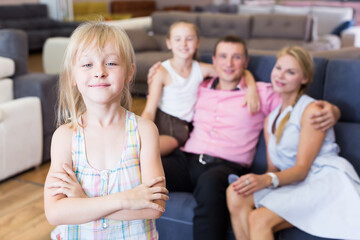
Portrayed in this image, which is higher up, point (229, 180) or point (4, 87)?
point (4, 87)

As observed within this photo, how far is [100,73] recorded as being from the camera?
0.96 meters

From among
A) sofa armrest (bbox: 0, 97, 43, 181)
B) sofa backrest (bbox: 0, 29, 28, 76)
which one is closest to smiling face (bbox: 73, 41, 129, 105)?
sofa armrest (bbox: 0, 97, 43, 181)

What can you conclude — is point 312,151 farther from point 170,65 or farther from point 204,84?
point 170,65

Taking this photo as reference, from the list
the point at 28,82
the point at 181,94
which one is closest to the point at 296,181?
the point at 181,94

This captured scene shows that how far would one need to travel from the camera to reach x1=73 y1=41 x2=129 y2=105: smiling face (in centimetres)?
97

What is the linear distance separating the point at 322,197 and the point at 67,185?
3.46 ft

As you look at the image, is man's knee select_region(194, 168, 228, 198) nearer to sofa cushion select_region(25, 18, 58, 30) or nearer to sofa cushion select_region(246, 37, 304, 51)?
sofa cushion select_region(246, 37, 304, 51)

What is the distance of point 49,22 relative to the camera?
843cm

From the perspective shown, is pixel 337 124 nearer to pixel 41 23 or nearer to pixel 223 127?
pixel 223 127

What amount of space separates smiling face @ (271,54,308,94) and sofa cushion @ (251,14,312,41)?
3.89 m

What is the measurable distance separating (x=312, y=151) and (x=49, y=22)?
302 inches

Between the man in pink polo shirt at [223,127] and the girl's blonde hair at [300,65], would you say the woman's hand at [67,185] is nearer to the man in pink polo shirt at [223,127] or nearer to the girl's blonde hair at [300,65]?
the man in pink polo shirt at [223,127]

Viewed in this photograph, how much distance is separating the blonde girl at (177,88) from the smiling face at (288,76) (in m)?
0.25

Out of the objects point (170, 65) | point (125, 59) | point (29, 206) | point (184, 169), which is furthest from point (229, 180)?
point (29, 206)
